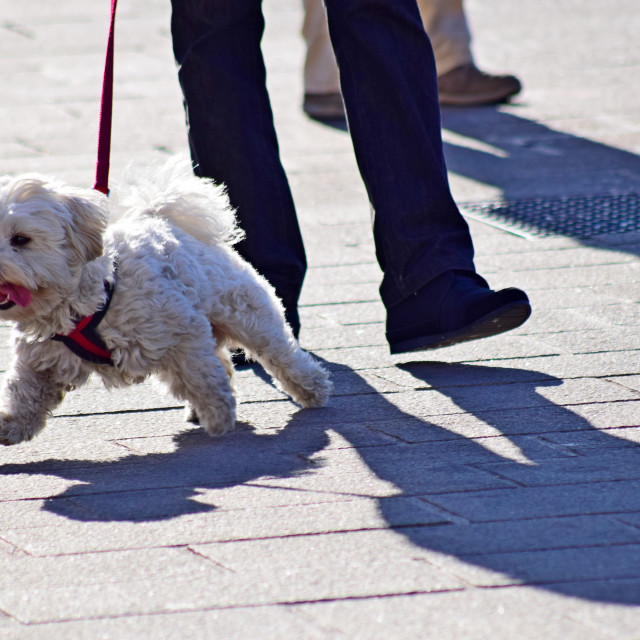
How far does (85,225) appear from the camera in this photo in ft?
10.7

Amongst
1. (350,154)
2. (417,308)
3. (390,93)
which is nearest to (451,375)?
(417,308)

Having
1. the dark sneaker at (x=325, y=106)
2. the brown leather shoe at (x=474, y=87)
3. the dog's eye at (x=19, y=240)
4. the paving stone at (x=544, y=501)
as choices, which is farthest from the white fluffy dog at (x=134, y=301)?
the brown leather shoe at (x=474, y=87)

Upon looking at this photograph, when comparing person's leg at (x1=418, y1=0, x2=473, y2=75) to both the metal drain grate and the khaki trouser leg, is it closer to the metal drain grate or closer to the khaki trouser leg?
the khaki trouser leg

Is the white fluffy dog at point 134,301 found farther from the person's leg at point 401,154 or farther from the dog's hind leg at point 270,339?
the person's leg at point 401,154

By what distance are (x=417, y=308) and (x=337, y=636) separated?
1.90 meters

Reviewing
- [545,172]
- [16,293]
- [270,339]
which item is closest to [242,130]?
[270,339]

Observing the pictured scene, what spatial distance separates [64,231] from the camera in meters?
3.22

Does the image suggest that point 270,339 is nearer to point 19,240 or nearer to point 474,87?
point 19,240

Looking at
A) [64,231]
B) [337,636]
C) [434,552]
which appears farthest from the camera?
[64,231]

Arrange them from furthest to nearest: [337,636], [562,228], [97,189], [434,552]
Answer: [562,228] < [97,189] < [434,552] < [337,636]

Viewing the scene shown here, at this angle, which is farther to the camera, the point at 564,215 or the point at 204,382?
the point at 564,215

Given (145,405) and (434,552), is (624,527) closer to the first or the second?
(434,552)

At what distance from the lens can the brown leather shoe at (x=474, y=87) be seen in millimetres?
7941

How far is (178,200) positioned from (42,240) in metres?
0.64
